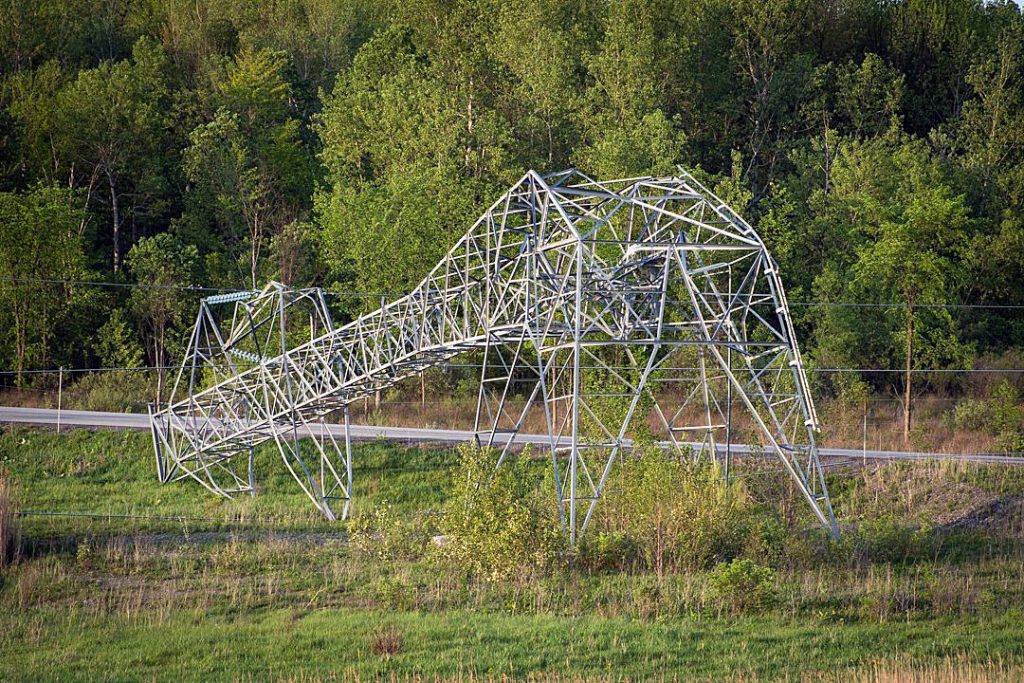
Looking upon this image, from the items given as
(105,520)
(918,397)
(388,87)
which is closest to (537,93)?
(388,87)

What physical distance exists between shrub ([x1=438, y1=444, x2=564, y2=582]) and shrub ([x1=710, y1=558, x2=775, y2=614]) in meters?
3.28

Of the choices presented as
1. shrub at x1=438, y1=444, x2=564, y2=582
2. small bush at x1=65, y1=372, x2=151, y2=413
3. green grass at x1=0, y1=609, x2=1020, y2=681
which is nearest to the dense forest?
small bush at x1=65, y1=372, x2=151, y2=413

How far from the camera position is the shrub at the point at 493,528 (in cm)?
2019

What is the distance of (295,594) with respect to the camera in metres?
19.9

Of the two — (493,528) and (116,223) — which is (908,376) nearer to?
(493,528)

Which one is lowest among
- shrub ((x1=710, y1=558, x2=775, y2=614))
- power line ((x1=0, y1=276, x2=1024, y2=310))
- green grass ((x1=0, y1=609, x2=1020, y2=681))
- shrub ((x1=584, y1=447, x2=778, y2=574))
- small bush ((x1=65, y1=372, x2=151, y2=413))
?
green grass ((x1=0, y1=609, x2=1020, y2=681))

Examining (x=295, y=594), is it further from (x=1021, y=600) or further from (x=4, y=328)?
(x=4, y=328)

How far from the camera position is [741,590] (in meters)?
18.1

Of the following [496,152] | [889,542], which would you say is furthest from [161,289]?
[889,542]

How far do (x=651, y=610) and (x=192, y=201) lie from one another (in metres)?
42.7

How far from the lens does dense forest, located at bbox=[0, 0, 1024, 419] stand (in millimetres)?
46219

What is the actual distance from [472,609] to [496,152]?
3361 centimetres

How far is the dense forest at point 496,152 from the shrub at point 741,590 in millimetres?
21270

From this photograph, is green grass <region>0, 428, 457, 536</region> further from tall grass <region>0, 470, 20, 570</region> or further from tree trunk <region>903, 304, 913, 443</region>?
tree trunk <region>903, 304, 913, 443</region>
